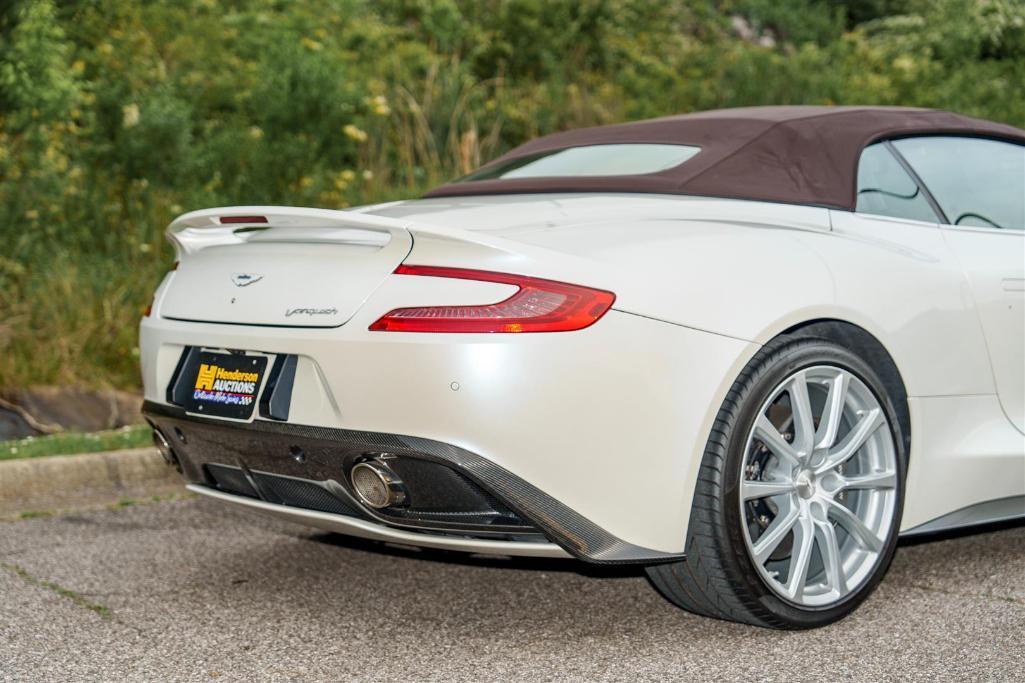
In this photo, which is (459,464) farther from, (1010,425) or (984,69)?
(984,69)

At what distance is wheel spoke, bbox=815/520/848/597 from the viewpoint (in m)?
3.85

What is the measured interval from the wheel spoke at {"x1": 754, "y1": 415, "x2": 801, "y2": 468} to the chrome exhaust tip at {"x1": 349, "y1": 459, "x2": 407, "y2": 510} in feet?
3.21

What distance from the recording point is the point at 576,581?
14.5 feet

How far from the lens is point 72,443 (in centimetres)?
637

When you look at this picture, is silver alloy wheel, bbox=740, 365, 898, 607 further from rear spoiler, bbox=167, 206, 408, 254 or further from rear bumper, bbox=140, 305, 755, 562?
rear spoiler, bbox=167, 206, 408, 254

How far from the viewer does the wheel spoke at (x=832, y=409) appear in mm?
3844

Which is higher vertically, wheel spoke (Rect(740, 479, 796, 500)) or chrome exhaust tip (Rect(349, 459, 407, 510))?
chrome exhaust tip (Rect(349, 459, 407, 510))

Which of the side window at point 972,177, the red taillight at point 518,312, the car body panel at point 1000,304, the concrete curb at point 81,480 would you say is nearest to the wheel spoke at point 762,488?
the red taillight at point 518,312

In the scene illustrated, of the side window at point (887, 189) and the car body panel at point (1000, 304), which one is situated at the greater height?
the side window at point (887, 189)

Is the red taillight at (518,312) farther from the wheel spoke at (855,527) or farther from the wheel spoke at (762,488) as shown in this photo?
the wheel spoke at (855,527)

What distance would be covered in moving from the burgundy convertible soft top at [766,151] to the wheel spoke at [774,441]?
0.82 m

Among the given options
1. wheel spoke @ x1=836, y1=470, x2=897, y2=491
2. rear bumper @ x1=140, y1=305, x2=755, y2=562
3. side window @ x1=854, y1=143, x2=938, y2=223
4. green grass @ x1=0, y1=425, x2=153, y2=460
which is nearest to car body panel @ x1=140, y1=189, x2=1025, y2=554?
rear bumper @ x1=140, y1=305, x2=755, y2=562

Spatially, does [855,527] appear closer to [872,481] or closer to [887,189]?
[872,481]

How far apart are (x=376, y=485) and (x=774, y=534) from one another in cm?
112
